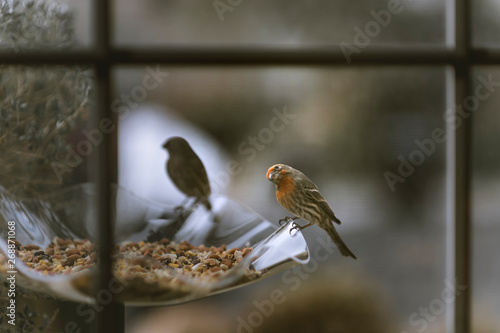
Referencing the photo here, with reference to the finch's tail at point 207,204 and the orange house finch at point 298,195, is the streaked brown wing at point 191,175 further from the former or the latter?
the orange house finch at point 298,195

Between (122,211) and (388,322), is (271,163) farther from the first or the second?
(388,322)

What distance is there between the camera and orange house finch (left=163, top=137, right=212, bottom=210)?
852 millimetres

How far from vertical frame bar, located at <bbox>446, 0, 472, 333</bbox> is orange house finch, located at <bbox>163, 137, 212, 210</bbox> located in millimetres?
653

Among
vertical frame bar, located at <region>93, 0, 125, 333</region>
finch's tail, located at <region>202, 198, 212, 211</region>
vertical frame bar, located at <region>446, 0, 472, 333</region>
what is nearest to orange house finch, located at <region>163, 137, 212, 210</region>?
finch's tail, located at <region>202, 198, 212, 211</region>

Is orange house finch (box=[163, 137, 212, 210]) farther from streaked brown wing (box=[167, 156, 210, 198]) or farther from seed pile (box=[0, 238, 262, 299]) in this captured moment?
seed pile (box=[0, 238, 262, 299])

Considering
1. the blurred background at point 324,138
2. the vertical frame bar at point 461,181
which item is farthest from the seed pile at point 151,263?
the vertical frame bar at point 461,181

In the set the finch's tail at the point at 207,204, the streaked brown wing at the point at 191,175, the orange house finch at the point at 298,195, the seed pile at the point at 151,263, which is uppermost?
the streaked brown wing at the point at 191,175

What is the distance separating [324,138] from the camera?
3.91 feet

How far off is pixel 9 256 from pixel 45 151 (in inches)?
11.8

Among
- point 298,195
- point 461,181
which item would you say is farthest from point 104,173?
point 461,181

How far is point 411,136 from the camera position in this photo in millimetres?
1191

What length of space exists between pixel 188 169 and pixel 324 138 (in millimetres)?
467

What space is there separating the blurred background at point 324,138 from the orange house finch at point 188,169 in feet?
0.92

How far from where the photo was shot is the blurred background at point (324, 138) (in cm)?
117
